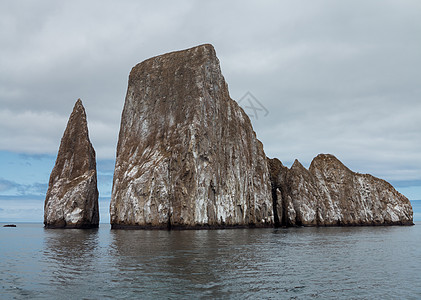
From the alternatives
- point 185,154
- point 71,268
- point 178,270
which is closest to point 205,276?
point 178,270

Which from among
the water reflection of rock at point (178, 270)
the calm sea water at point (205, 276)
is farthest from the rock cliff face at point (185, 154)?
the calm sea water at point (205, 276)

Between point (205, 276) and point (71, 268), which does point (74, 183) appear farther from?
point (205, 276)

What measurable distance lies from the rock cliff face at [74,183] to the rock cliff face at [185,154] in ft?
32.5

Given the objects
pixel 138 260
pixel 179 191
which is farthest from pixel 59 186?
pixel 138 260

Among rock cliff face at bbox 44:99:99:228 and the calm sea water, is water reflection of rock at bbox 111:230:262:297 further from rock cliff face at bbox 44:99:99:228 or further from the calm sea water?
rock cliff face at bbox 44:99:99:228

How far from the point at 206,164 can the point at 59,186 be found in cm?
4094

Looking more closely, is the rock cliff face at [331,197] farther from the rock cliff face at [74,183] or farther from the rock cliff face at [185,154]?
the rock cliff face at [74,183]

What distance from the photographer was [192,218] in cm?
7944

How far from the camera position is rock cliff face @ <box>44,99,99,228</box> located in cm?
9350

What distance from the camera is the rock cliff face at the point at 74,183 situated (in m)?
93.5

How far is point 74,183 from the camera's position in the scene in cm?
9794

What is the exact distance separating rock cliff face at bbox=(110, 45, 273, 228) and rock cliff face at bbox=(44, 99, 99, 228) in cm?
990

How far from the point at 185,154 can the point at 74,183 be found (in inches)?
1323

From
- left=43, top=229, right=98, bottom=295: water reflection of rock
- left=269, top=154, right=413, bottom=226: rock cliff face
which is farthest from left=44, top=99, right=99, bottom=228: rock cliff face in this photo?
left=43, top=229, right=98, bottom=295: water reflection of rock
